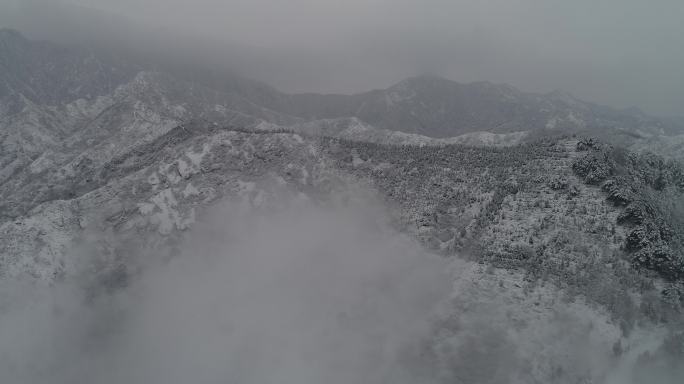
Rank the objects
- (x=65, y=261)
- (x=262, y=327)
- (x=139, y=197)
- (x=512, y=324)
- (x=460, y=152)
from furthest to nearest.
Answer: (x=460, y=152), (x=139, y=197), (x=65, y=261), (x=262, y=327), (x=512, y=324)

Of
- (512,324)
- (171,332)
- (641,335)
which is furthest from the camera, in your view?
(171,332)

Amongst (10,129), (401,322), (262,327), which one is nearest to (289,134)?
(262,327)

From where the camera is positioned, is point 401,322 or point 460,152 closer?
point 401,322

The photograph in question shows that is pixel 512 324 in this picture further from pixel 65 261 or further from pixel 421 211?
pixel 65 261

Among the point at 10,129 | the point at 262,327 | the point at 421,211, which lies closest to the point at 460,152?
the point at 421,211

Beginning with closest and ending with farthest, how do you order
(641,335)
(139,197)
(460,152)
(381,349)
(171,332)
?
(641,335), (381,349), (171,332), (139,197), (460,152)

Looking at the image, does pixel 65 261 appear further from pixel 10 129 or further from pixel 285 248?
→ pixel 10 129

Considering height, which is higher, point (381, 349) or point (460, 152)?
point (460, 152)

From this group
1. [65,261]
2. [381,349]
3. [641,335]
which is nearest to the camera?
[641,335]

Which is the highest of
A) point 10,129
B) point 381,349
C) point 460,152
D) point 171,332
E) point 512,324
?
point 460,152
